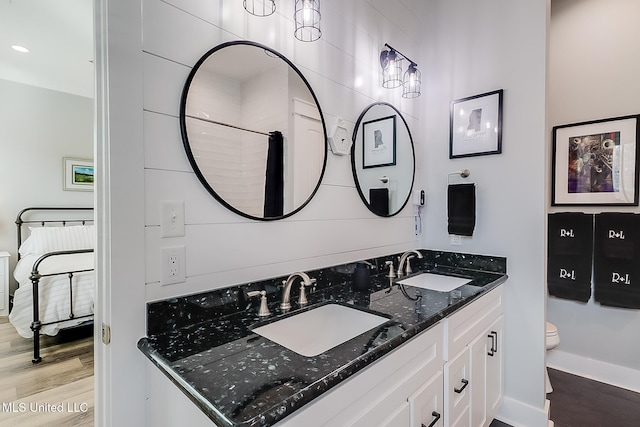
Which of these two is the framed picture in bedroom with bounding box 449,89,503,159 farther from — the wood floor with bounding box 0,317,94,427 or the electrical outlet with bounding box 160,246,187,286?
the wood floor with bounding box 0,317,94,427

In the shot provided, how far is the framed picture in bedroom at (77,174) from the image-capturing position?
4141 millimetres

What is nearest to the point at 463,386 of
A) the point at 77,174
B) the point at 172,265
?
the point at 172,265

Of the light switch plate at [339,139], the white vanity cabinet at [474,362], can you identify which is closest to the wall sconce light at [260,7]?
the light switch plate at [339,139]

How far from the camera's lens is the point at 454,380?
1280 mm

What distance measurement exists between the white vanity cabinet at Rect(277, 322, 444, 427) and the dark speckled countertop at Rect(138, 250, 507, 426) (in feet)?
0.15

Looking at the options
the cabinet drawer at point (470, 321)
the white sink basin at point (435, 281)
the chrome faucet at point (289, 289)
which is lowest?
the cabinet drawer at point (470, 321)

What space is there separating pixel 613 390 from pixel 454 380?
5.79 feet

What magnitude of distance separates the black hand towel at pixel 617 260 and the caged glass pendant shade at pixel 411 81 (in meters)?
1.59

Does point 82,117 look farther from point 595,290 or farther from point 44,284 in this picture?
point 595,290

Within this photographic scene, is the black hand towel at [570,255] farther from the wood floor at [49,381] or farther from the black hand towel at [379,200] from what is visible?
the wood floor at [49,381]

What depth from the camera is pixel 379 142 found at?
187 cm

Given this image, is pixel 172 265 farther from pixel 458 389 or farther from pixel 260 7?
pixel 458 389

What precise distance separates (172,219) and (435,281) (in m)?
1.58

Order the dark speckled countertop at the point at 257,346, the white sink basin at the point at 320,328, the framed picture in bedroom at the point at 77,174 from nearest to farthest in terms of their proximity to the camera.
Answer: the dark speckled countertop at the point at 257,346 → the white sink basin at the point at 320,328 → the framed picture in bedroom at the point at 77,174
